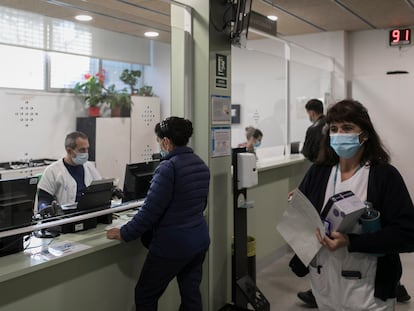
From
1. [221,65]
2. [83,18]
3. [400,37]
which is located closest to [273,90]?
[400,37]

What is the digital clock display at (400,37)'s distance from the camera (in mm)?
5578

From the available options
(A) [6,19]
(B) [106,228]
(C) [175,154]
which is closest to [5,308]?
(B) [106,228]

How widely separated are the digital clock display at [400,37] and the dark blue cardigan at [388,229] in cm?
453

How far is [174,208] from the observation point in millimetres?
2389

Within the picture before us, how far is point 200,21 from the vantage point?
2924 millimetres

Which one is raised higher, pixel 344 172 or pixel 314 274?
pixel 344 172

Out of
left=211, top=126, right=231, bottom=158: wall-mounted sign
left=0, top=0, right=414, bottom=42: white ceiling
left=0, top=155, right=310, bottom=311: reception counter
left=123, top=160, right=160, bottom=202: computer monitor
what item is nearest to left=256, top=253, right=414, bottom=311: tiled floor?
left=0, top=155, right=310, bottom=311: reception counter

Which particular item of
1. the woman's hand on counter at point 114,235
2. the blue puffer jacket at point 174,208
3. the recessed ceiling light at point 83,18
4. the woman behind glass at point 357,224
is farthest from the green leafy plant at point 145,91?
the woman behind glass at point 357,224

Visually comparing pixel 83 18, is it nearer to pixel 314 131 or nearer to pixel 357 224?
pixel 314 131

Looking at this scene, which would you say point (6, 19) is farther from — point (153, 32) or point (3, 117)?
point (153, 32)

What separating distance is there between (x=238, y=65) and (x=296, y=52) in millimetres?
855

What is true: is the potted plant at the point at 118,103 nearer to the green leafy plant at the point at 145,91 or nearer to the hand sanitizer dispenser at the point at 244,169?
the green leafy plant at the point at 145,91

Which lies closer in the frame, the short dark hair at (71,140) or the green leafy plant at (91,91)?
the short dark hair at (71,140)

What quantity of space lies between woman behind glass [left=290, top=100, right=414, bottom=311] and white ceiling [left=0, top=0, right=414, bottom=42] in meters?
A: 2.38
